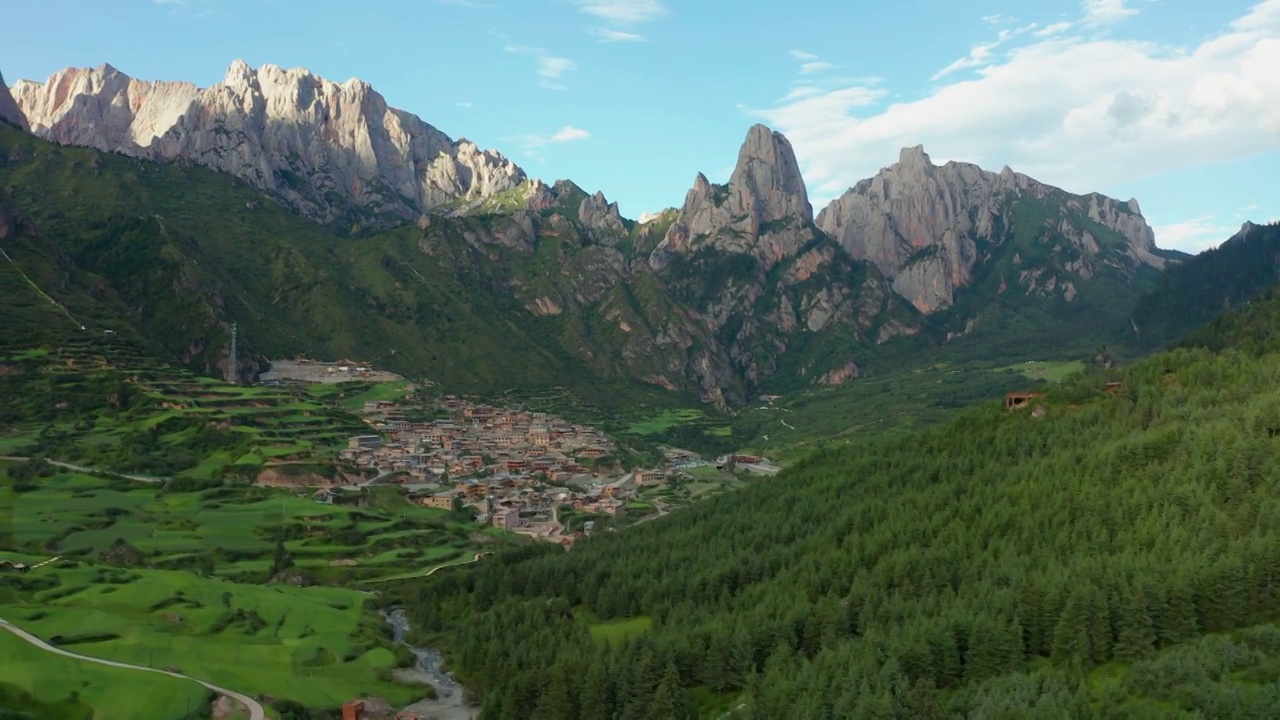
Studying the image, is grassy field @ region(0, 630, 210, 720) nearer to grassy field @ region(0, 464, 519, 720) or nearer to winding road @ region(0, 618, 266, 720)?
grassy field @ region(0, 464, 519, 720)

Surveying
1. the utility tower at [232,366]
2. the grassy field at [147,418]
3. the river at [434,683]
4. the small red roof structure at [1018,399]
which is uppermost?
the utility tower at [232,366]

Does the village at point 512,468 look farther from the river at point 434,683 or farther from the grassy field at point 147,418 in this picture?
the river at point 434,683

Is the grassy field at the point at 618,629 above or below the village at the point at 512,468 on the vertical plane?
below

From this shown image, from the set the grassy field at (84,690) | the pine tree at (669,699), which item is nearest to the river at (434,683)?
the pine tree at (669,699)

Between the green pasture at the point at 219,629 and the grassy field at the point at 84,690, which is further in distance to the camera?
the green pasture at the point at 219,629

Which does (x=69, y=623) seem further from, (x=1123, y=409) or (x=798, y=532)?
(x=1123, y=409)

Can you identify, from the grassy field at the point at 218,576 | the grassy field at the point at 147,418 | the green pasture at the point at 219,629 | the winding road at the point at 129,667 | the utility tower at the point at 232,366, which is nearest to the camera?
the winding road at the point at 129,667

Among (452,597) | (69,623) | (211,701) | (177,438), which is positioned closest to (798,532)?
(452,597)
